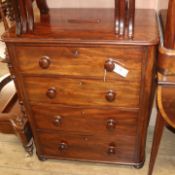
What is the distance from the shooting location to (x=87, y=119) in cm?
142

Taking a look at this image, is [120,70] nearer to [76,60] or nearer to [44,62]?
[76,60]

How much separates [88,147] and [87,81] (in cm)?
53

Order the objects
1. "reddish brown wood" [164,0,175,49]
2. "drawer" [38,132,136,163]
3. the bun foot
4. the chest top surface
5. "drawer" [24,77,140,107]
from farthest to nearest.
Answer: the bun foot, "drawer" [38,132,136,163], "drawer" [24,77,140,107], the chest top surface, "reddish brown wood" [164,0,175,49]

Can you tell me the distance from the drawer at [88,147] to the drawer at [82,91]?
0.28m

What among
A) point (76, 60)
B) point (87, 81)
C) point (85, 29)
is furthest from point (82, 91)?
point (85, 29)

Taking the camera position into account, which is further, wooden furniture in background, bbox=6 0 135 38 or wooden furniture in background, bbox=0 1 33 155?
wooden furniture in background, bbox=0 1 33 155

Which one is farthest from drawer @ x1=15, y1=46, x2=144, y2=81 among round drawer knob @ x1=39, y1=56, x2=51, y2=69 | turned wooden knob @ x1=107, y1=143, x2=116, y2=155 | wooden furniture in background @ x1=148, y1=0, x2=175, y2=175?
turned wooden knob @ x1=107, y1=143, x2=116, y2=155

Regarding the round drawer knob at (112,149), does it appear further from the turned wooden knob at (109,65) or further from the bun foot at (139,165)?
the turned wooden knob at (109,65)

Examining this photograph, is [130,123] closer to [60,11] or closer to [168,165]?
[168,165]

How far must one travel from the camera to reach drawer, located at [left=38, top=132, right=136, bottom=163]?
59.6 inches

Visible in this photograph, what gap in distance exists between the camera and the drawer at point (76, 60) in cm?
112

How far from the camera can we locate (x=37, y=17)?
1.36 meters

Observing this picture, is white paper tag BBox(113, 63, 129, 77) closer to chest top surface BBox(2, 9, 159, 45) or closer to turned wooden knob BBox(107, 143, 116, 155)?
chest top surface BBox(2, 9, 159, 45)

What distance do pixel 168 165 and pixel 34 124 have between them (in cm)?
93
